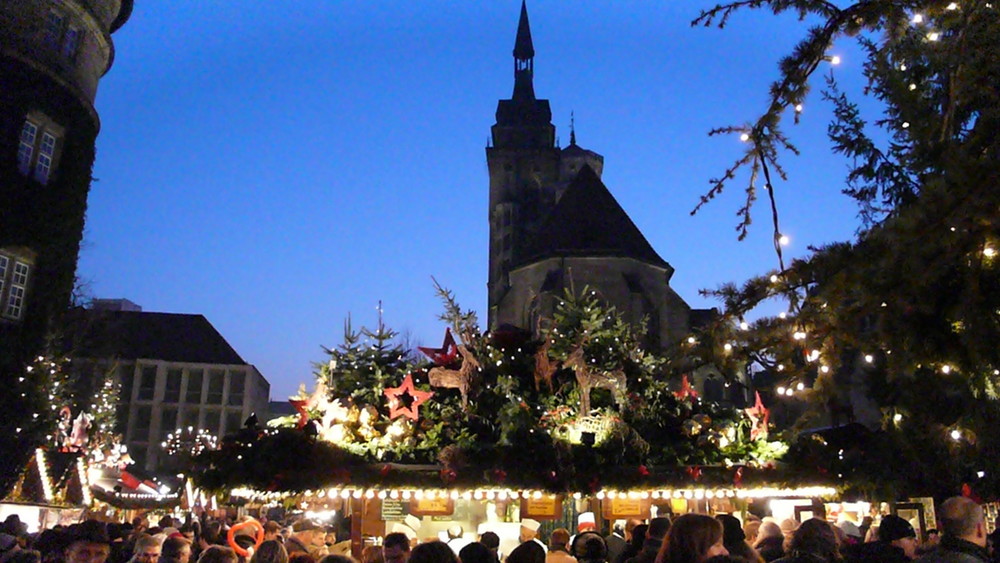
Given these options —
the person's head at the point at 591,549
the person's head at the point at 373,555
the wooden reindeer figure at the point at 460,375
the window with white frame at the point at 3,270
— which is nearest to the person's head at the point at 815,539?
the person's head at the point at 591,549

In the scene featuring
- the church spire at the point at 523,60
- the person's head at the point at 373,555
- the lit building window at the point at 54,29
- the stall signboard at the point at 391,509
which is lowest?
the person's head at the point at 373,555

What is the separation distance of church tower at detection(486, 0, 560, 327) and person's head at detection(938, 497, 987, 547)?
47.1 m

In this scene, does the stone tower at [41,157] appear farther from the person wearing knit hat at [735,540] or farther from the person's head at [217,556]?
the person wearing knit hat at [735,540]

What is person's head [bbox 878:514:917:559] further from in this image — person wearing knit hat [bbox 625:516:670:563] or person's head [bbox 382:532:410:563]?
person's head [bbox 382:532:410:563]

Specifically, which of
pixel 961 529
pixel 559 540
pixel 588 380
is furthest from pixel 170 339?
pixel 961 529

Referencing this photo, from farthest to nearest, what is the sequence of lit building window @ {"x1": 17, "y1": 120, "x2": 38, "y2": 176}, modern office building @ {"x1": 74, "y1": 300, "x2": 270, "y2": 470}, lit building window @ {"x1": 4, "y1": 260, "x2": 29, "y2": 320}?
modern office building @ {"x1": 74, "y1": 300, "x2": 270, "y2": 470}, lit building window @ {"x1": 17, "y1": 120, "x2": 38, "y2": 176}, lit building window @ {"x1": 4, "y1": 260, "x2": 29, "y2": 320}

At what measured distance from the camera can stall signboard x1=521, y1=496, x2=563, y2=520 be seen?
10.5 metres

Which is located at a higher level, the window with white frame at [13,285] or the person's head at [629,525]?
the window with white frame at [13,285]

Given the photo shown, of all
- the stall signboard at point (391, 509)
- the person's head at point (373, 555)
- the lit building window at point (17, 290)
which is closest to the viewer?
the person's head at point (373, 555)

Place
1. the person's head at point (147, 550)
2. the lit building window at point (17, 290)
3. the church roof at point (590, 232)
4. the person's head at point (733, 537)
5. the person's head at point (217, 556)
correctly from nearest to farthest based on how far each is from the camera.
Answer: the person's head at point (217, 556)
the person's head at point (733, 537)
the person's head at point (147, 550)
the lit building window at point (17, 290)
the church roof at point (590, 232)

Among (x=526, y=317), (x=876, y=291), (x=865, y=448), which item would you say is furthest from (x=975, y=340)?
(x=526, y=317)

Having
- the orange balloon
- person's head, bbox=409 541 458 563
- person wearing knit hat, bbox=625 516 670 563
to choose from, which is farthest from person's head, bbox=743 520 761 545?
person's head, bbox=409 541 458 563

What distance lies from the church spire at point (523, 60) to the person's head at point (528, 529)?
5568cm

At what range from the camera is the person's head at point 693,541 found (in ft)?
12.8
